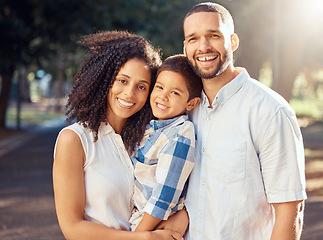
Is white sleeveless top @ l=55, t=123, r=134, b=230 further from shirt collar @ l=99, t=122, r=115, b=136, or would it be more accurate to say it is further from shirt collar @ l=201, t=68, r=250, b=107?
shirt collar @ l=201, t=68, r=250, b=107

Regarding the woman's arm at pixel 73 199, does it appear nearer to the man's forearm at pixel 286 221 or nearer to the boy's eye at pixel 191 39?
the man's forearm at pixel 286 221

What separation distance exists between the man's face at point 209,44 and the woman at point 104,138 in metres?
0.40

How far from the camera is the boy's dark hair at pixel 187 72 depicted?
2795 millimetres

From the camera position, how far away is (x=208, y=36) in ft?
8.54

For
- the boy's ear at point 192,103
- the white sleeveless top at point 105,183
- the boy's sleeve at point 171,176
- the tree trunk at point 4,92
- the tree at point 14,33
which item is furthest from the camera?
the tree trunk at point 4,92

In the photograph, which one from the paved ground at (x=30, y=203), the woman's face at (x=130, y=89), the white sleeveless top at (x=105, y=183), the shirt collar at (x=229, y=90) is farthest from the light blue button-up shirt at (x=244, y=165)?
the paved ground at (x=30, y=203)

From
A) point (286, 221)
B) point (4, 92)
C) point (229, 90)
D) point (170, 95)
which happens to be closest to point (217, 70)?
point (229, 90)

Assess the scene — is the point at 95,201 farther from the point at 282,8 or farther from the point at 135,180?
the point at 282,8

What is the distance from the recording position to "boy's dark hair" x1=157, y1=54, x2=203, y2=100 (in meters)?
2.79

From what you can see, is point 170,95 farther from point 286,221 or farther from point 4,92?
point 4,92

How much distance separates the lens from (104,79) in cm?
283

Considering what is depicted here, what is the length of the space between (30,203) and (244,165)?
19.6 feet

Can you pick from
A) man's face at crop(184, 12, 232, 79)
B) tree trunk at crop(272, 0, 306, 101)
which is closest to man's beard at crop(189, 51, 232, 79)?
man's face at crop(184, 12, 232, 79)

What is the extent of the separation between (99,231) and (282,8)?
7.98m
